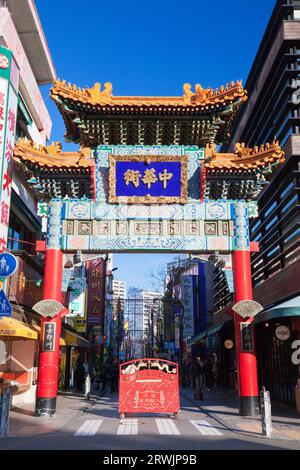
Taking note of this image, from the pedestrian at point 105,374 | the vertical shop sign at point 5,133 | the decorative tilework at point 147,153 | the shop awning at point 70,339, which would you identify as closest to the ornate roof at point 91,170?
the decorative tilework at point 147,153

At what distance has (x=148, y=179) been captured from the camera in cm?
1633

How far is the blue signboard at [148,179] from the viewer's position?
1614 cm

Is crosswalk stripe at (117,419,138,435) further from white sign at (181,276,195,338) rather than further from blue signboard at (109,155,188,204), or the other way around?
white sign at (181,276,195,338)

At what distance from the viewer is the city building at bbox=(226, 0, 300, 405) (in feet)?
56.4

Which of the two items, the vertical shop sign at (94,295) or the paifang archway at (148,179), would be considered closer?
the paifang archway at (148,179)

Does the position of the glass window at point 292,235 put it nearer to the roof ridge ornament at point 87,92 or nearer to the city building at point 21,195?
the roof ridge ornament at point 87,92

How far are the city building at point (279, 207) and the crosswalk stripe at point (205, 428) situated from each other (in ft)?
13.3

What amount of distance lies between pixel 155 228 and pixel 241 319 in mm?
4331

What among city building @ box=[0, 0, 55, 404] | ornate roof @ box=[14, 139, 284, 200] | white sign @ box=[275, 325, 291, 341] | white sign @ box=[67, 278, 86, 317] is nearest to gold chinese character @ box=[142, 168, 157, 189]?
ornate roof @ box=[14, 139, 284, 200]

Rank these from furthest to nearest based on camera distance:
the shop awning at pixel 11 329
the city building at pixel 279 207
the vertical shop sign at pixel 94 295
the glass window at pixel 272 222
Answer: the vertical shop sign at pixel 94 295, the glass window at pixel 272 222, the city building at pixel 279 207, the shop awning at pixel 11 329

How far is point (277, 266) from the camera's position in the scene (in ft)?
64.2

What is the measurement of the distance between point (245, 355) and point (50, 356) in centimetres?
644

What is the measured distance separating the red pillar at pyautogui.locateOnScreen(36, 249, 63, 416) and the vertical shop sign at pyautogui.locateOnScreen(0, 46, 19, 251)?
5.74 ft

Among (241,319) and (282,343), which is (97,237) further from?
(282,343)
